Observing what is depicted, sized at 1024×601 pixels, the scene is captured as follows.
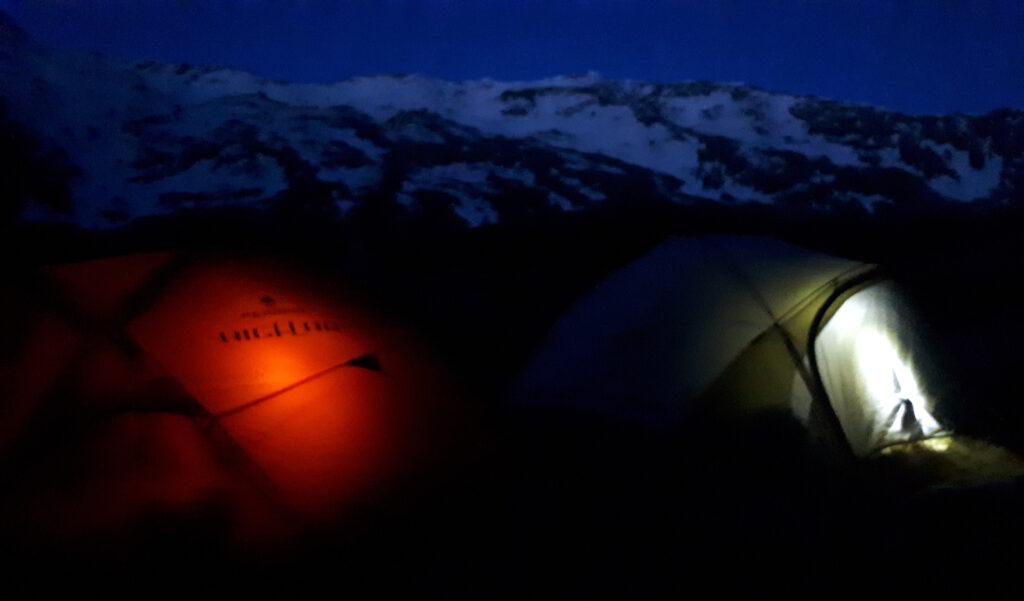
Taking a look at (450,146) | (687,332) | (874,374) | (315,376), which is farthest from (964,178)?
(315,376)

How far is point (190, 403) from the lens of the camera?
16.1 feet

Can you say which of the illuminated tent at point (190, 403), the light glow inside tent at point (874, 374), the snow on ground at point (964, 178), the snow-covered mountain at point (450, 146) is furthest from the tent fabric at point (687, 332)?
the snow on ground at point (964, 178)

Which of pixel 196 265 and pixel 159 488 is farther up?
pixel 196 265

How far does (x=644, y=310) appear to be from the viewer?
23.0 feet

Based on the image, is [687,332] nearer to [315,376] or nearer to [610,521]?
[610,521]

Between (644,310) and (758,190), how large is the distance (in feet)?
143

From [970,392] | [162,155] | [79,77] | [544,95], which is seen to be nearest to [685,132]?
[544,95]

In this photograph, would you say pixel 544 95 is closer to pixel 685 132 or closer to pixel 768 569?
pixel 685 132

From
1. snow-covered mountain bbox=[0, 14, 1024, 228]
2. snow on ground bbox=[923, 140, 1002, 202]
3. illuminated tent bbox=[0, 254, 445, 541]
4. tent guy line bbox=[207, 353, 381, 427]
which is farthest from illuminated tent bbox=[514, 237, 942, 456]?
snow on ground bbox=[923, 140, 1002, 202]

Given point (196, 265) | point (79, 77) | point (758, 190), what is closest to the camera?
point (196, 265)

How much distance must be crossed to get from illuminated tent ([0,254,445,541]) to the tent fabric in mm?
1750

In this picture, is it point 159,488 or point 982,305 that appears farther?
point 982,305

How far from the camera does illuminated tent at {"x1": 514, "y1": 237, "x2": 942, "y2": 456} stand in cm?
606

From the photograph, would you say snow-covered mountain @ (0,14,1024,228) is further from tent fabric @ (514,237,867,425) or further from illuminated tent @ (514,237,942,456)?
illuminated tent @ (514,237,942,456)
